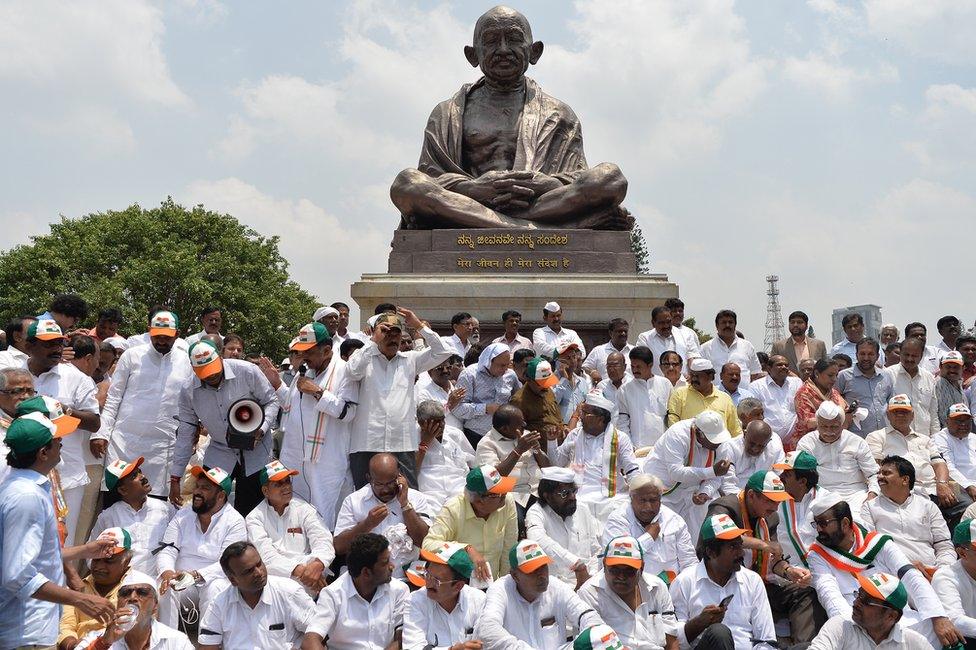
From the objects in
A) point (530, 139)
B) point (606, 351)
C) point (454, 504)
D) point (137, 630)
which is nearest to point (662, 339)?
point (606, 351)

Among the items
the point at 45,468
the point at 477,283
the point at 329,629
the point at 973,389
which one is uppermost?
the point at 477,283

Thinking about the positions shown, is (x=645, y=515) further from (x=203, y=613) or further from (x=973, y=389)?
(x=973, y=389)

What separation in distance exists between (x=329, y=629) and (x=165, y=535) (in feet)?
5.58

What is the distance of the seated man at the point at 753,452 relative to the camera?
28.6 feet

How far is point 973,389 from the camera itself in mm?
11156

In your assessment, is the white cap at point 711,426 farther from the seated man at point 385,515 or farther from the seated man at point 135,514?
the seated man at point 135,514

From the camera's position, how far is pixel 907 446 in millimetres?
9766

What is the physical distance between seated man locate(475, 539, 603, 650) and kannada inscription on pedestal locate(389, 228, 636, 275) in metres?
8.74

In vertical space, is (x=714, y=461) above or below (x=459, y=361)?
below

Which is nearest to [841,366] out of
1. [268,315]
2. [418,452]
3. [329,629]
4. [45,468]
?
[418,452]

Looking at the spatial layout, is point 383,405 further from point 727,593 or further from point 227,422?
point 727,593

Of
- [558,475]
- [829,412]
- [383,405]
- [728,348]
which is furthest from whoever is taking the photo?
[728,348]

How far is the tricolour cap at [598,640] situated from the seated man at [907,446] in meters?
4.75

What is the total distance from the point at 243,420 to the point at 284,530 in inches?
42.0
